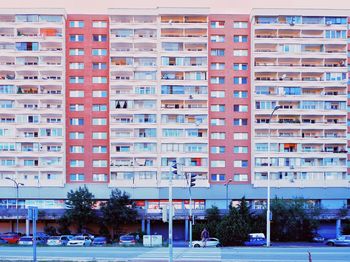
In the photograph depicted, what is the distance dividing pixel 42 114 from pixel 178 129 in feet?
65.5

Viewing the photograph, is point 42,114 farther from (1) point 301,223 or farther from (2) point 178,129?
(1) point 301,223

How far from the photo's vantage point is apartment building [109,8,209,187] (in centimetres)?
6731

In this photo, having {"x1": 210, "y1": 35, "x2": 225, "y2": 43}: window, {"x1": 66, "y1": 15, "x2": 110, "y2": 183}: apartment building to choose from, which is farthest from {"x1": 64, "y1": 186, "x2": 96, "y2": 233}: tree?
{"x1": 210, "y1": 35, "x2": 225, "y2": 43}: window

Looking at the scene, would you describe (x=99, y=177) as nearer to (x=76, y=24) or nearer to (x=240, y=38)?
(x=76, y=24)

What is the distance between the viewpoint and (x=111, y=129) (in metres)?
67.6

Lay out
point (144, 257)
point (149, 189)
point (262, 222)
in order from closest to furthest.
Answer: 1. point (144, 257)
2. point (262, 222)
3. point (149, 189)

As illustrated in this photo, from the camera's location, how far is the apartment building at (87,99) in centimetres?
6850

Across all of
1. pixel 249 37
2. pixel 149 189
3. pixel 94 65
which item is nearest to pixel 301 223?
pixel 149 189

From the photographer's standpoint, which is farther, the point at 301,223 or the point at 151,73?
the point at 151,73

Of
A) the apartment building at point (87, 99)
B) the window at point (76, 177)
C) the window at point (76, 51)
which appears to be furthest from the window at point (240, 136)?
the window at point (76, 51)

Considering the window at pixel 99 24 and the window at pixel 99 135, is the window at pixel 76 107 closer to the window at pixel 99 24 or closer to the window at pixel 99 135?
the window at pixel 99 135

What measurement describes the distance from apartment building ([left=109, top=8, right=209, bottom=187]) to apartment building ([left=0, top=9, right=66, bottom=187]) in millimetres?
7853

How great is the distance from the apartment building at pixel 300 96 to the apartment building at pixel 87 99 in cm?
2212

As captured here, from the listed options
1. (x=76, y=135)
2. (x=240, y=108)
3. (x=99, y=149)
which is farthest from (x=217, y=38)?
(x=76, y=135)
